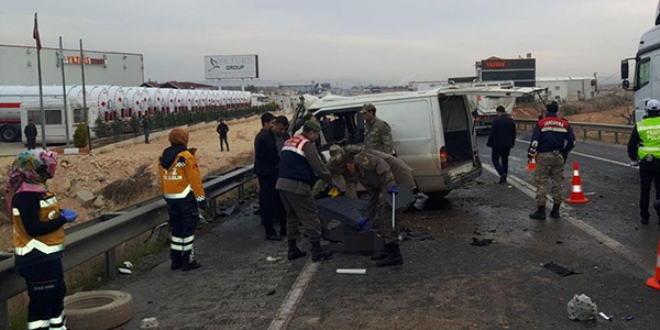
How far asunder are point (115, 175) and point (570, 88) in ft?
259

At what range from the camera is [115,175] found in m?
23.9


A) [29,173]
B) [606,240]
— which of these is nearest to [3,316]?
[29,173]

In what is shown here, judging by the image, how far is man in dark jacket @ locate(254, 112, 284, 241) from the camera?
869cm

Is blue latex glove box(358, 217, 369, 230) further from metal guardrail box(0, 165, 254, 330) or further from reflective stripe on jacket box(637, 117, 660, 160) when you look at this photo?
reflective stripe on jacket box(637, 117, 660, 160)

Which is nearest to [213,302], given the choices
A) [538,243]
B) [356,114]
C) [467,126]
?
[538,243]

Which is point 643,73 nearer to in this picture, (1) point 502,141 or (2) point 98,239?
(1) point 502,141

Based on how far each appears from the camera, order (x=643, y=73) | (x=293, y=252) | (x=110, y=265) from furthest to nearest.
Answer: (x=643, y=73), (x=293, y=252), (x=110, y=265)

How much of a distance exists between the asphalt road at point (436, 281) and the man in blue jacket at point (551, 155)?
1.14 ft

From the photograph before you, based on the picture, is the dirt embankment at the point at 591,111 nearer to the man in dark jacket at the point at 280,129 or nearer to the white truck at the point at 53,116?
the white truck at the point at 53,116

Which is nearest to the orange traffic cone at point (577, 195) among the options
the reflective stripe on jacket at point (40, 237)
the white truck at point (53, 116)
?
the reflective stripe on jacket at point (40, 237)

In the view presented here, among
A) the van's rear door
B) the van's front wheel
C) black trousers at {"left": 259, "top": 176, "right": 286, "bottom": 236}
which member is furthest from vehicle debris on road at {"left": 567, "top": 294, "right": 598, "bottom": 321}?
the van's front wheel

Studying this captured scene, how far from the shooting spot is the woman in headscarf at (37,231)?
14.3ft

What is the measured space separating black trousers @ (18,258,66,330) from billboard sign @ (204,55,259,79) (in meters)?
96.5

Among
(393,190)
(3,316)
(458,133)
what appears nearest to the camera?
(3,316)
